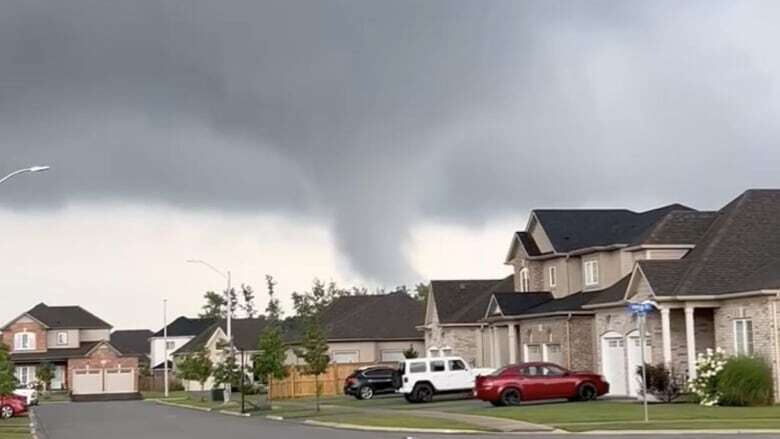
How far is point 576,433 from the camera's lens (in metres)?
32.8

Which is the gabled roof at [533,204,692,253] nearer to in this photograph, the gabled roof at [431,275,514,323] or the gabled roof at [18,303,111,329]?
the gabled roof at [431,275,514,323]

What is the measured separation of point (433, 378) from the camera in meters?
58.0

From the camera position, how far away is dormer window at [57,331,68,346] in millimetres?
121250

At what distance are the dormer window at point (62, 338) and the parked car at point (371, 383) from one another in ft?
201

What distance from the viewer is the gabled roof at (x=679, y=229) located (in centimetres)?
5409

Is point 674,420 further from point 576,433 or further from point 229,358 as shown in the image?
point 229,358

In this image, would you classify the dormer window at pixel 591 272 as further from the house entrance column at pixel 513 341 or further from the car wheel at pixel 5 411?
the car wheel at pixel 5 411

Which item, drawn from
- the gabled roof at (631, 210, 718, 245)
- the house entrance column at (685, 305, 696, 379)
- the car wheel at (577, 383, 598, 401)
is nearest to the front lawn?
the car wheel at (577, 383, 598, 401)

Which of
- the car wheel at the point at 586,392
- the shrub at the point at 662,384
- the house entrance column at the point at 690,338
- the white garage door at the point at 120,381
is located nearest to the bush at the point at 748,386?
the shrub at the point at 662,384

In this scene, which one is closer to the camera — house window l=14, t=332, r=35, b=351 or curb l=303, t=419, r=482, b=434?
curb l=303, t=419, r=482, b=434

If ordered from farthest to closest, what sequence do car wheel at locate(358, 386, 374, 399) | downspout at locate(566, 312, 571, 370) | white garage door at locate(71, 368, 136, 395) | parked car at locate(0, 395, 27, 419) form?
white garage door at locate(71, 368, 136, 395), car wheel at locate(358, 386, 374, 399), parked car at locate(0, 395, 27, 419), downspout at locate(566, 312, 571, 370)

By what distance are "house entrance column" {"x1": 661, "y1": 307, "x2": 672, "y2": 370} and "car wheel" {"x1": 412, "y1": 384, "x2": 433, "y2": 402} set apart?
44.6 feet

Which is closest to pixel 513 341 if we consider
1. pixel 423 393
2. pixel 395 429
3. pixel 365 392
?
pixel 423 393

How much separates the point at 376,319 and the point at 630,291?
41619mm
